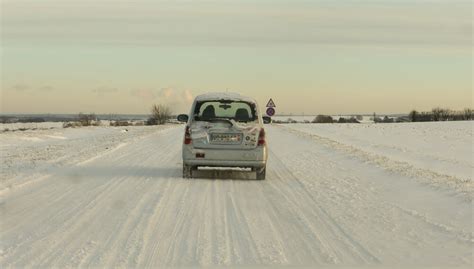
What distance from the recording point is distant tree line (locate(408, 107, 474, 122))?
100938 mm

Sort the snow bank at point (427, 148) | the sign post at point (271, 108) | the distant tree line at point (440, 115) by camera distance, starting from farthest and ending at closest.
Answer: the distant tree line at point (440, 115) → the sign post at point (271, 108) → the snow bank at point (427, 148)

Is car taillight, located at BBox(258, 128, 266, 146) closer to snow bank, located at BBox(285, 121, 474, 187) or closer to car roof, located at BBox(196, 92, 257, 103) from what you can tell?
car roof, located at BBox(196, 92, 257, 103)

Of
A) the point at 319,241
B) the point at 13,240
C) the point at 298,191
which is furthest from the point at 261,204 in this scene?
the point at 13,240

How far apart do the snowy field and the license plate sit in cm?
89

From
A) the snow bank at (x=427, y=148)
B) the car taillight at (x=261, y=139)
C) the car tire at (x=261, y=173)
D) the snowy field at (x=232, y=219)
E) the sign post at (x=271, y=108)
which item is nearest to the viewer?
the snowy field at (x=232, y=219)

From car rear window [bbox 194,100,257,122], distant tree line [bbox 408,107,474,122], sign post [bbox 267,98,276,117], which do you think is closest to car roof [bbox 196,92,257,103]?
car rear window [bbox 194,100,257,122]

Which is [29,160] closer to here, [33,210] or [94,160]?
[94,160]

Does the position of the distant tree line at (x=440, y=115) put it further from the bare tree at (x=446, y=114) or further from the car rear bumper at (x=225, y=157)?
the car rear bumper at (x=225, y=157)

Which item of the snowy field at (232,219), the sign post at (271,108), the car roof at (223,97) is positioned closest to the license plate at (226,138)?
the snowy field at (232,219)

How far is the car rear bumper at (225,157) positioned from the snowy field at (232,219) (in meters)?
0.42

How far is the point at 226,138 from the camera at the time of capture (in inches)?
498

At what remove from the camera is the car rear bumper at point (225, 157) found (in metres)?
12.6

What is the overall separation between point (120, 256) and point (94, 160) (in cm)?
1217

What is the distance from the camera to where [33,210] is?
29.3 feet
